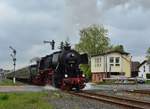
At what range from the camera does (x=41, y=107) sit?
699 inches

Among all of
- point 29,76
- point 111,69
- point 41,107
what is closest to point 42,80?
point 29,76

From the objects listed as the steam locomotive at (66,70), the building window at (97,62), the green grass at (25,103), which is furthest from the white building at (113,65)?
the green grass at (25,103)

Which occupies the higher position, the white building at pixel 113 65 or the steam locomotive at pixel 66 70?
the white building at pixel 113 65

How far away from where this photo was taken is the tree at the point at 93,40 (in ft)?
393

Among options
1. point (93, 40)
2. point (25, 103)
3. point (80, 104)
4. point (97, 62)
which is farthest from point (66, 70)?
point (93, 40)

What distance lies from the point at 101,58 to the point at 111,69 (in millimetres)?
3798

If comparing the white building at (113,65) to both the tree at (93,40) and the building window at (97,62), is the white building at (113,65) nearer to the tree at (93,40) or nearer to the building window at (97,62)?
the building window at (97,62)

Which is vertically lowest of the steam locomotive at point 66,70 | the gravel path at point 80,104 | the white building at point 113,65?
the gravel path at point 80,104

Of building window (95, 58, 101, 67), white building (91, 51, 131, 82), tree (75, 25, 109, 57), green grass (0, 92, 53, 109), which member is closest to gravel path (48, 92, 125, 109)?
green grass (0, 92, 53, 109)

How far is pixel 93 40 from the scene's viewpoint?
396 ft

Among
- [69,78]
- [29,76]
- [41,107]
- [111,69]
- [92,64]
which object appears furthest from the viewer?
[92,64]

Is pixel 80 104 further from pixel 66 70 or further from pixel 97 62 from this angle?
pixel 97 62

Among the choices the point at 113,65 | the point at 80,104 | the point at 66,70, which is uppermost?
→ the point at 113,65

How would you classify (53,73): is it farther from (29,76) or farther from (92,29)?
(92,29)
